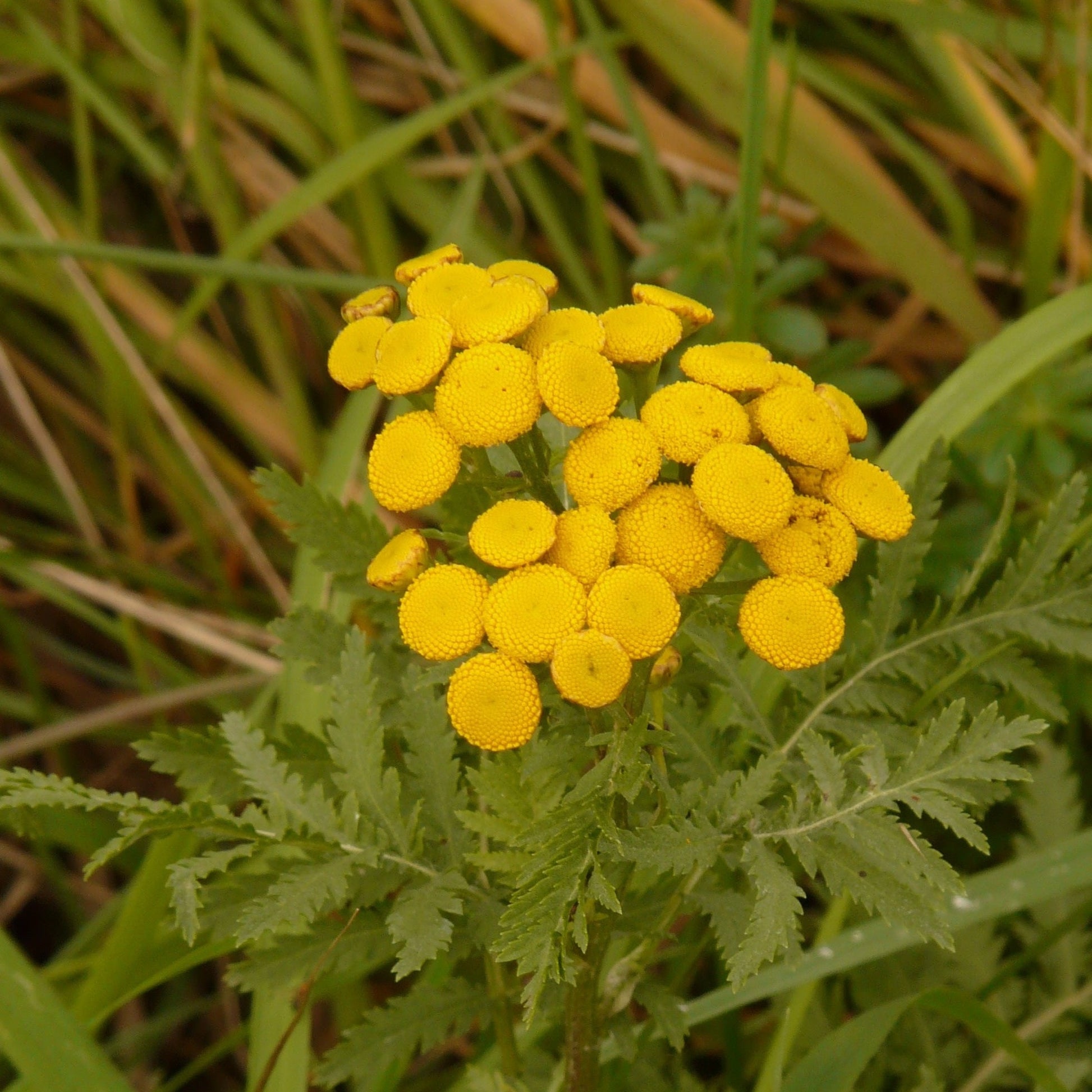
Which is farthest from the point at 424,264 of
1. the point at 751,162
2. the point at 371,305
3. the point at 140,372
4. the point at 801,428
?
the point at 140,372

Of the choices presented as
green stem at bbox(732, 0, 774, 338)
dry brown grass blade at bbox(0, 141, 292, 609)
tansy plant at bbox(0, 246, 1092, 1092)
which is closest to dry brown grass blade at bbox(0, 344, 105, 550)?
dry brown grass blade at bbox(0, 141, 292, 609)

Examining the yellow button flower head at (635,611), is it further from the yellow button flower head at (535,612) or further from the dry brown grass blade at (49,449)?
the dry brown grass blade at (49,449)

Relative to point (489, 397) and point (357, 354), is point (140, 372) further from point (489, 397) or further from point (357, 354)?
point (489, 397)

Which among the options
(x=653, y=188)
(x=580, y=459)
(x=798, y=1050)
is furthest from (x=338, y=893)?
(x=653, y=188)

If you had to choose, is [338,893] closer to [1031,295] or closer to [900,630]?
[900,630]

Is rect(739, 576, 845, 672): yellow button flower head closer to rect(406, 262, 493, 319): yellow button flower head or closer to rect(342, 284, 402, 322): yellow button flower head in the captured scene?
rect(406, 262, 493, 319): yellow button flower head
